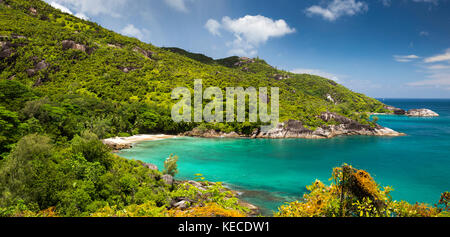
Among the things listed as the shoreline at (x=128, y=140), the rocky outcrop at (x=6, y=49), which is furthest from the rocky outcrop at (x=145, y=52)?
→ the shoreline at (x=128, y=140)

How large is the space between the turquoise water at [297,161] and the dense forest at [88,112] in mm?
6111

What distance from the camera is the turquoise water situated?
2617cm

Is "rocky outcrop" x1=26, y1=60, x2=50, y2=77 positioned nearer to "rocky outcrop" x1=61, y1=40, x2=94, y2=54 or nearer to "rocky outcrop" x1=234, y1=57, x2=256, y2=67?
"rocky outcrop" x1=61, y1=40, x2=94, y2=54

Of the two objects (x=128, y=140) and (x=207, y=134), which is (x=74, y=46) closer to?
(x=128, y=140)

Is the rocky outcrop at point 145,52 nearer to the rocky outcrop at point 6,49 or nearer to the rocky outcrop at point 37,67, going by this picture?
the rocky outcrop at point 37,67

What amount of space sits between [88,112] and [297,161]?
1744 inches

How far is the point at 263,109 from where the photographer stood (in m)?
63.5

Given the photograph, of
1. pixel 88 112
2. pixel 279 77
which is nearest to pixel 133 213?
pixel 88 112

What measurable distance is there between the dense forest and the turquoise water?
6.11 m

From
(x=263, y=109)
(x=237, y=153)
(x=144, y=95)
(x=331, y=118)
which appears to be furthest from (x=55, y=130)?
(x=331, y=118)

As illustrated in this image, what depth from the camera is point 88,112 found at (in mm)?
47938

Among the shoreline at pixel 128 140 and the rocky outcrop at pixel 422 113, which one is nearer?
the shoreline at pixel 128 140

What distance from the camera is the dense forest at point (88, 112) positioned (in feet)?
41.0
